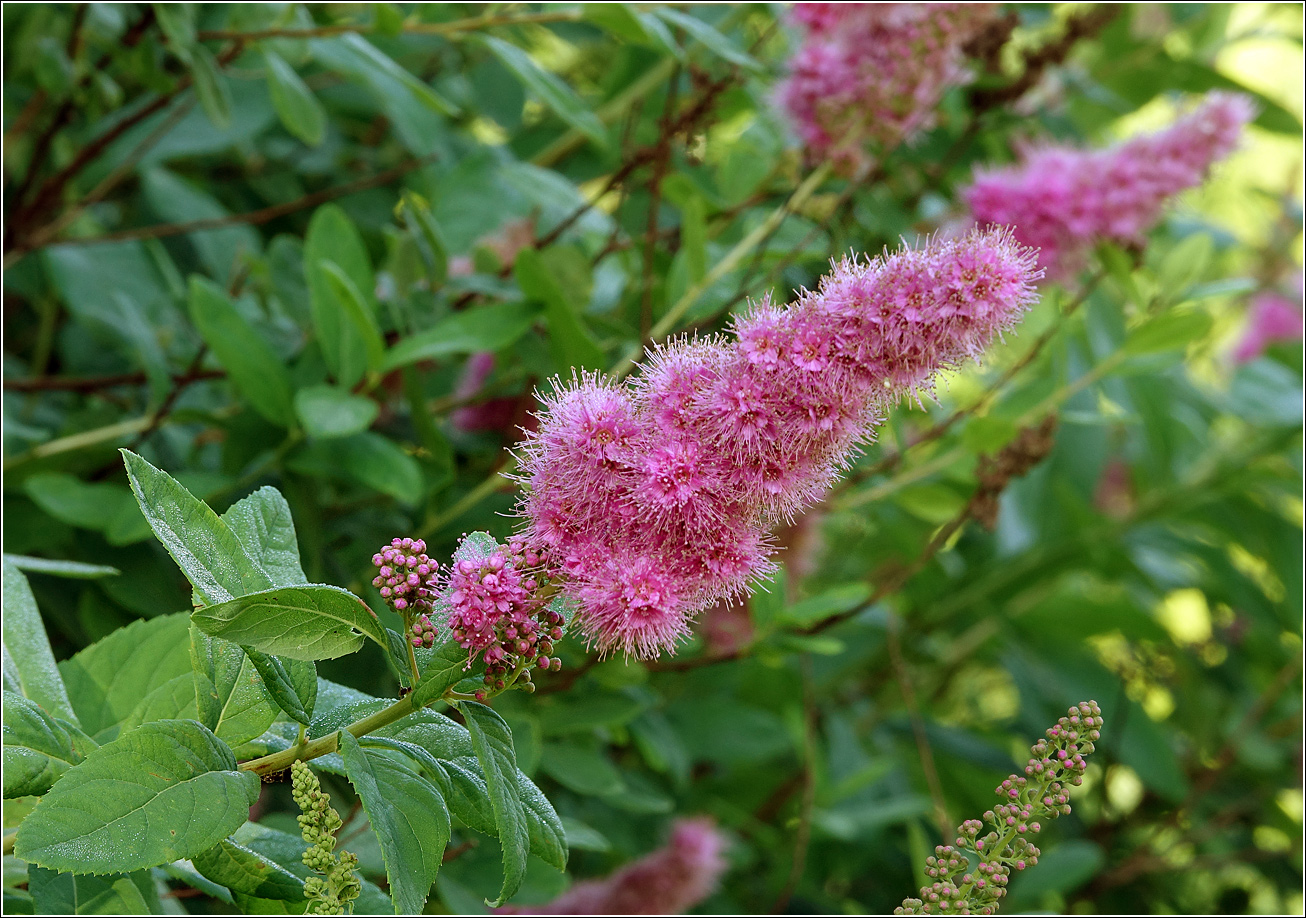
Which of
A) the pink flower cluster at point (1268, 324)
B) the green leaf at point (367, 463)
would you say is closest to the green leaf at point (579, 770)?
the green leaf at point (367, 463)

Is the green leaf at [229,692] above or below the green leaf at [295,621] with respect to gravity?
above

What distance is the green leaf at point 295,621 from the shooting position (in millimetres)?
506

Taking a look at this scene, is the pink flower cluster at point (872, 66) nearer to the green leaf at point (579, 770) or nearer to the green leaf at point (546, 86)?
the green leaf at point (546, 86)

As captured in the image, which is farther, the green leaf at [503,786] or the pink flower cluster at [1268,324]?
the pink flower cluster at [1268,324]

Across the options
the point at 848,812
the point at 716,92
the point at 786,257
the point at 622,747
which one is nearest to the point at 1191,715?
the point at 848,812

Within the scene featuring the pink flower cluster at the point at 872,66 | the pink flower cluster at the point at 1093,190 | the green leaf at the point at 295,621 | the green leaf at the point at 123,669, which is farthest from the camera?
the pink flower cluster at the point at 1093,190

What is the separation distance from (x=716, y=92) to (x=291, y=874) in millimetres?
831

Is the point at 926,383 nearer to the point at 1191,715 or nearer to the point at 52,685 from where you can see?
the point at 52,685

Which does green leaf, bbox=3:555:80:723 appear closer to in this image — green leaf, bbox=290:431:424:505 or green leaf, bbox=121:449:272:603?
green leaf, bbox=121:449:272:603

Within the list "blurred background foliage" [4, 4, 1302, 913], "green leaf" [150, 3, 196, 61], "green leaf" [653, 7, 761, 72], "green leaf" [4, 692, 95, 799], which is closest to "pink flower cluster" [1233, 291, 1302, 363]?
"blurred background foliage" [4, 4, 1302, 913]

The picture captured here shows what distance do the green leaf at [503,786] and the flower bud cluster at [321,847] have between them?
0.24ft

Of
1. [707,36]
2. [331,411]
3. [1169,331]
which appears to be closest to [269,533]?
[331,411]

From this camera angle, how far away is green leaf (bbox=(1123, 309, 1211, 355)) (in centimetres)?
123

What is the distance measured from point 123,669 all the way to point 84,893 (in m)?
0.14
